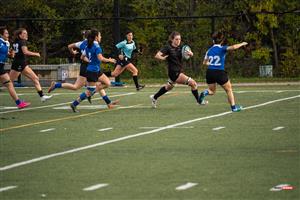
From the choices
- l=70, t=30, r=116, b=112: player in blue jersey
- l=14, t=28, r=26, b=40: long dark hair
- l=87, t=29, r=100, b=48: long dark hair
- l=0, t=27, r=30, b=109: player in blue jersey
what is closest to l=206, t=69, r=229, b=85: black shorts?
l=70, t=30, r=116, b=112: player in blue jersey

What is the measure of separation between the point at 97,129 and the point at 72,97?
1058 centimetres

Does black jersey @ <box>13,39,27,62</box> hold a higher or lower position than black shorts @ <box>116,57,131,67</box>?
higher

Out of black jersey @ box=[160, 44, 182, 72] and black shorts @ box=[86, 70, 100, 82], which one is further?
black jersey @ box=[160, 44, 182, 72]

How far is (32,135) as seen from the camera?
18000mm

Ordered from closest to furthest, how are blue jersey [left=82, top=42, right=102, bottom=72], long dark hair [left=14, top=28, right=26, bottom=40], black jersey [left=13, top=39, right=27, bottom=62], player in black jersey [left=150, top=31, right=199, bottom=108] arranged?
blue jersey [left=82, top=42, right=102, bottom=72] → player in black jersey [left=150, top=31, right=199, bottom=108] → long dark hair [left=14, top=28, right=26, bottom=40] → black jersey [left=13, top=39, right=27, bottom=62]

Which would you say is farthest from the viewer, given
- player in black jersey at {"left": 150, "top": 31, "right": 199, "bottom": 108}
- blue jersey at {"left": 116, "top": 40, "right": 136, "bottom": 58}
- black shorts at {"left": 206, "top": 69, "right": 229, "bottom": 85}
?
blue jersey at {"left": 116, "top": 40, "right": 136, "bottom": 58}

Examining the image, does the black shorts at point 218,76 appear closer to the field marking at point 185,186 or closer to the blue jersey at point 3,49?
the blue jersey at point 3,49

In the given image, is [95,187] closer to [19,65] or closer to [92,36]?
[92,36]

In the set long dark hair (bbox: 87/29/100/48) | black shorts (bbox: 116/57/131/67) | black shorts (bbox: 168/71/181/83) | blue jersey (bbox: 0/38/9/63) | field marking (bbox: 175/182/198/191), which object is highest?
long dark hair (bbox: 87/29/100/48)

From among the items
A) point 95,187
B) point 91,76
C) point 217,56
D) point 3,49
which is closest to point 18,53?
point 3,49

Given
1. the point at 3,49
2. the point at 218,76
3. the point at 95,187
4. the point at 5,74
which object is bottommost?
the point at 95,187

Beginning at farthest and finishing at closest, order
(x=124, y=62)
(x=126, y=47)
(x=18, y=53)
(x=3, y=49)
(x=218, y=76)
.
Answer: (x=126, y=47) → (x=124, y=62) → (x=18, y=53) → (x=3, y=49) → (x=218, y=76)

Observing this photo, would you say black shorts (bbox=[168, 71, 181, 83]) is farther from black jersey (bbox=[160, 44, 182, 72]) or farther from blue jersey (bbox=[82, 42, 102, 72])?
blue jersey (bbox=[82, 42, 102, 72])

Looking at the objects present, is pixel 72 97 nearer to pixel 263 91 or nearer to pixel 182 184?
pixel 263 91
